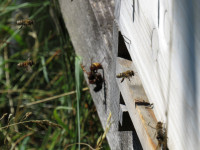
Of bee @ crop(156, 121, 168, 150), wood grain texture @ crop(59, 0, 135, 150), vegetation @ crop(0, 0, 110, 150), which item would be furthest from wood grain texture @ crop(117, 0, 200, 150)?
vegetation @ crop(0, 0, 110, 150)

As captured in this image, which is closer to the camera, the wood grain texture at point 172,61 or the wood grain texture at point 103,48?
the wood grain texture at point 172,61

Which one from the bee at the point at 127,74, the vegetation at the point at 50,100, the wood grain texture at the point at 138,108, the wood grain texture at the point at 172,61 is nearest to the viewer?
the wood grain texture at the point at 172,61

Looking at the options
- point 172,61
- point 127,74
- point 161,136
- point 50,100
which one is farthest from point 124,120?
point 50,100

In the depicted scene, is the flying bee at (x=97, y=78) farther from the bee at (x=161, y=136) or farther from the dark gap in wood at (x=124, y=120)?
the bee at (x=161, y=136)

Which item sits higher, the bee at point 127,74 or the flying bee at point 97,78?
the bee at point 127,74

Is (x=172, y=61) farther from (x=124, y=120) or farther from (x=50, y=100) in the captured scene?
(x=50, y=100)

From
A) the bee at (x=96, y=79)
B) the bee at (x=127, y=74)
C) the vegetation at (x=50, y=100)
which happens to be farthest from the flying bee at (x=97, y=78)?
the bee at (x=127, y=74)

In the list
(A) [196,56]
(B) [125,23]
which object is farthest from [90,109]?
(A) [196,56]

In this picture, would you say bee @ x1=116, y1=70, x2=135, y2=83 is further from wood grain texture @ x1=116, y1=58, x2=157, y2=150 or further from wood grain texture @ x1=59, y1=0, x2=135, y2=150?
wood grain texture @ x1=59, y1=0, x2=135, y2=150
